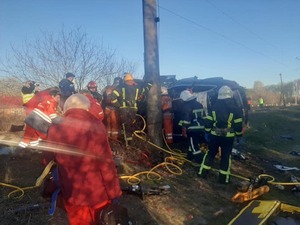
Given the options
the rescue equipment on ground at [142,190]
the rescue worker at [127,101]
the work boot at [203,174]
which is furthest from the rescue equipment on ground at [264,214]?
the rescue worker at [127,101]

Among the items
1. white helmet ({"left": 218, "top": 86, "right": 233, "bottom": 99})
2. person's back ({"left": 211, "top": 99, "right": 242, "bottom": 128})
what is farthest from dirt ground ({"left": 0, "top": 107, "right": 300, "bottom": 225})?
white helmet ({"left": 218, "top": 86, "right": 233, "bottom": 99})

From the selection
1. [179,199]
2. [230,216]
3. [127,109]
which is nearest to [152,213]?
[179,199]

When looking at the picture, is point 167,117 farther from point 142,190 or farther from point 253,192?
point 253,192

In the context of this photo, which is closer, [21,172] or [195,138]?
[21,172]

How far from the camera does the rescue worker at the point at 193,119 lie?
6945 mm

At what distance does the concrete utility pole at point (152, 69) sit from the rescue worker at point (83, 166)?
442cm

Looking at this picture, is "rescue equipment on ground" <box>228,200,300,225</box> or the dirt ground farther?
the dirt ground

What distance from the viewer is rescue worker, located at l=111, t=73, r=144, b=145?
22.9ft

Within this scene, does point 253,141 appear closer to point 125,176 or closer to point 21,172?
point 125,176

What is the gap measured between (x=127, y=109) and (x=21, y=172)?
2.80 m

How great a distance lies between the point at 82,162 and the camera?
8.79 ft

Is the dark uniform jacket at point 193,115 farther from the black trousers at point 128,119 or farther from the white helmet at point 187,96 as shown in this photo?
the black trousers at point 128,119

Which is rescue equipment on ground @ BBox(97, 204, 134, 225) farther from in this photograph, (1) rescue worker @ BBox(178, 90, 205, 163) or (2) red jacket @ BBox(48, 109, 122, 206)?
(1) rescue worker @ BBox(178, 90, 205, 163)

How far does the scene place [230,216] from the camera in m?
4.48
